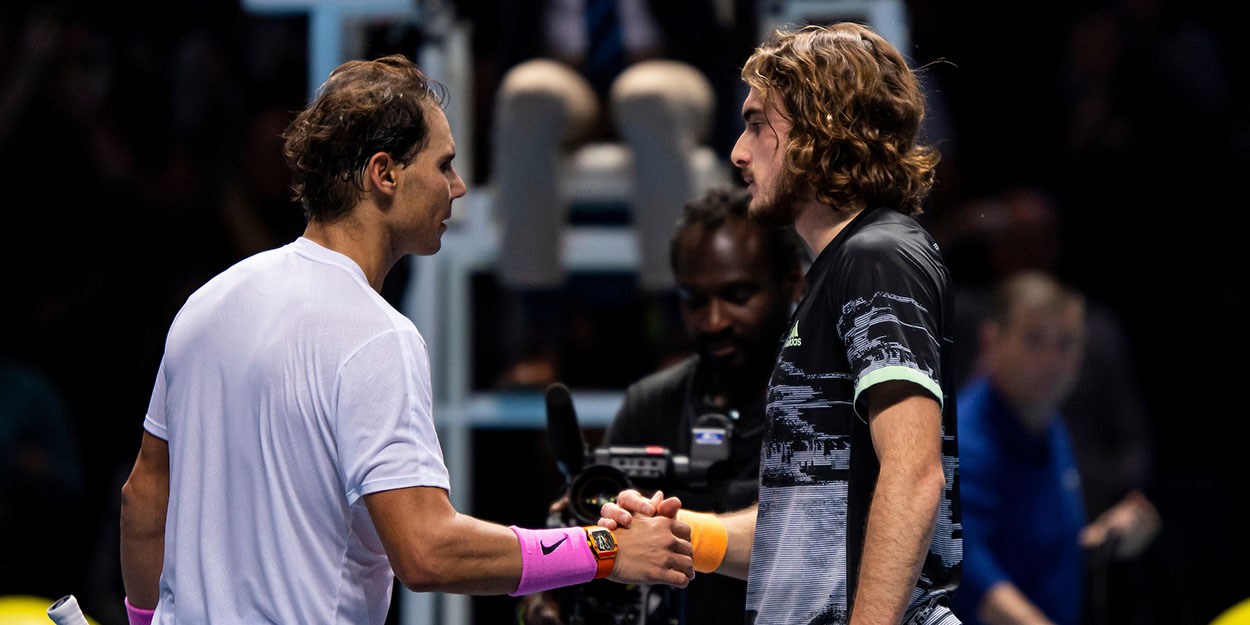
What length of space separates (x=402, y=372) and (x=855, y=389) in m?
0.56

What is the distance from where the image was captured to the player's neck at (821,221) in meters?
1.66

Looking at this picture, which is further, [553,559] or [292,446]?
Result: [553,559]

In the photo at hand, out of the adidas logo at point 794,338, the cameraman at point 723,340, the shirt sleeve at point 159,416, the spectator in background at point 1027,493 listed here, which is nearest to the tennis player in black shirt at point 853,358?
the adidas logo at point 794,338

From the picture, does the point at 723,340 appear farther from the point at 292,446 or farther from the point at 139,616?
the point at 139,616

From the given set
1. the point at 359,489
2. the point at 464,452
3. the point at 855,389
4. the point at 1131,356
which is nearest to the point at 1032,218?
the point at 1131,356

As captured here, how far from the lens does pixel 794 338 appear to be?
162 cm

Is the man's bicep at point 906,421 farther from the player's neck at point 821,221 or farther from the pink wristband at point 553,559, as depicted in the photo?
the pink wristband at point 553,559

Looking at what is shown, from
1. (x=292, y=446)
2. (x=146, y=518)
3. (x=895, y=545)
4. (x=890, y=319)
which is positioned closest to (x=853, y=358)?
(x=890, y=319)

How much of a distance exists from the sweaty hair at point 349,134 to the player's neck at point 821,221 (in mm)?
542

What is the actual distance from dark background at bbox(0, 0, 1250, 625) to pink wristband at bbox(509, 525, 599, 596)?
9.37 ft

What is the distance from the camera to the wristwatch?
5.71 feet

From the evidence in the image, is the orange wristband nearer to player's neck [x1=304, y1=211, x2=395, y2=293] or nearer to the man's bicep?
the man's bicep

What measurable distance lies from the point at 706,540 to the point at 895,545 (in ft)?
1.70

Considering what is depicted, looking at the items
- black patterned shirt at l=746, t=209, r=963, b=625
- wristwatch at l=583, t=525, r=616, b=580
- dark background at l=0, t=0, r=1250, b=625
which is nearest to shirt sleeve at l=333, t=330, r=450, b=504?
wristwatch at l=583, t=525, r=616, b=580
